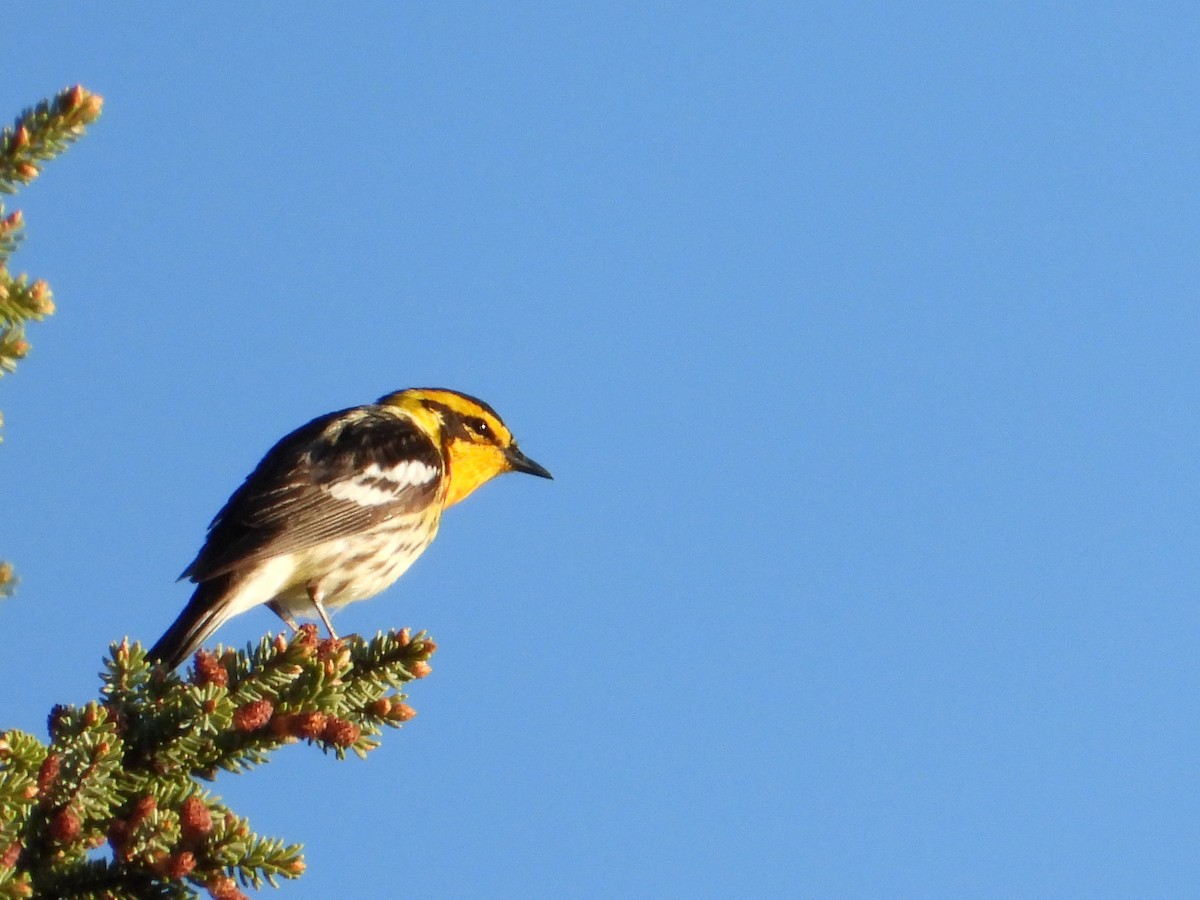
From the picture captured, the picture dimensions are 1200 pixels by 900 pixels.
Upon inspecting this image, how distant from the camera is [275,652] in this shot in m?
3.49

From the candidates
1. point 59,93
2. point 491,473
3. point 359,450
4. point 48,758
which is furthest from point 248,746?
point 491,473

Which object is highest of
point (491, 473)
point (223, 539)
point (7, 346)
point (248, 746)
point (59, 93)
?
point (491, 473)

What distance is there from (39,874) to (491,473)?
239 inches

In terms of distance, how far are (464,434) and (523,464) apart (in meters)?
0.45

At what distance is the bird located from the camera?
6.30 metres

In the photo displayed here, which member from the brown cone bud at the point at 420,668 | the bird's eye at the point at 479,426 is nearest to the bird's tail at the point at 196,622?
the brown cone bud at the point at 420,668

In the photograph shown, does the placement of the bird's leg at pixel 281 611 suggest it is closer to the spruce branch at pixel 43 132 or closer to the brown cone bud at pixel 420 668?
the brown cone bud at pixel 420 668

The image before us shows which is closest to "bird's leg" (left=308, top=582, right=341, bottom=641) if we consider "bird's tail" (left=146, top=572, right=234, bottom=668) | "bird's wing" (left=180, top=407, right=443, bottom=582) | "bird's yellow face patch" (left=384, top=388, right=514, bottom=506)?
"bird's wing" (left=180, top=407, right=443, bottom=582)

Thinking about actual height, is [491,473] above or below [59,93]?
above

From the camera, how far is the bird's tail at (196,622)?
17.9ft

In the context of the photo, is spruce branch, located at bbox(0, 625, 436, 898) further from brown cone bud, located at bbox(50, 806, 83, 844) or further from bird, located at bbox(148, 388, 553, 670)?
bird, located at bbox(148, 388, 553, 670)

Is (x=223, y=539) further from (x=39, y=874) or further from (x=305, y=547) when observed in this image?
(x=39, y=874)

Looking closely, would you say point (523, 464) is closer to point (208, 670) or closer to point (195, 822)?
point (208, 670)

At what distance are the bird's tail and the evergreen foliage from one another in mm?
1965
